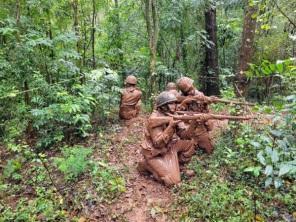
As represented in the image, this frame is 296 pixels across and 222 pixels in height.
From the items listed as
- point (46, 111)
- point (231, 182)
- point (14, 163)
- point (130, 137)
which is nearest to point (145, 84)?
point (130, 137)

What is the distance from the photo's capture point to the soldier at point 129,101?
8.56 meters

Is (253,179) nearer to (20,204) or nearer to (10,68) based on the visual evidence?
(20,204)

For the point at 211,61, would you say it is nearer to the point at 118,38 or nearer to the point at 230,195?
the point at 118,38

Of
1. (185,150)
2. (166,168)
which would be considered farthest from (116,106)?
(166,168)

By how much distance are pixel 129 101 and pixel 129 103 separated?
0.06 meters

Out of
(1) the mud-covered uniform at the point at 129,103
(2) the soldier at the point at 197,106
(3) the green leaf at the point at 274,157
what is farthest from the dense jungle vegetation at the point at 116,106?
(1) the mud-covered uniform at the point at 129,103

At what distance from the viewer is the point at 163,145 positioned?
5.50m

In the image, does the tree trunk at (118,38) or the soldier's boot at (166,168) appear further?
the tree trunk at (118,38)

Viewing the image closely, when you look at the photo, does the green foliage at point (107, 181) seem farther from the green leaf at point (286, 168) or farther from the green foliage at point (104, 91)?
the green leaf at point (286, 168)

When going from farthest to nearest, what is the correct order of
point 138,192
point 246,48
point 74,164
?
point 246,48, point 74,164, point 138,192

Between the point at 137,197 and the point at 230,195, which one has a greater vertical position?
the point at 230,195

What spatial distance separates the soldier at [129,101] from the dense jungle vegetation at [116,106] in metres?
0.40

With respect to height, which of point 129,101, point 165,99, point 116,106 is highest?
point 165,99

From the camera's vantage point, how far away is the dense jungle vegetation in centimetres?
440
